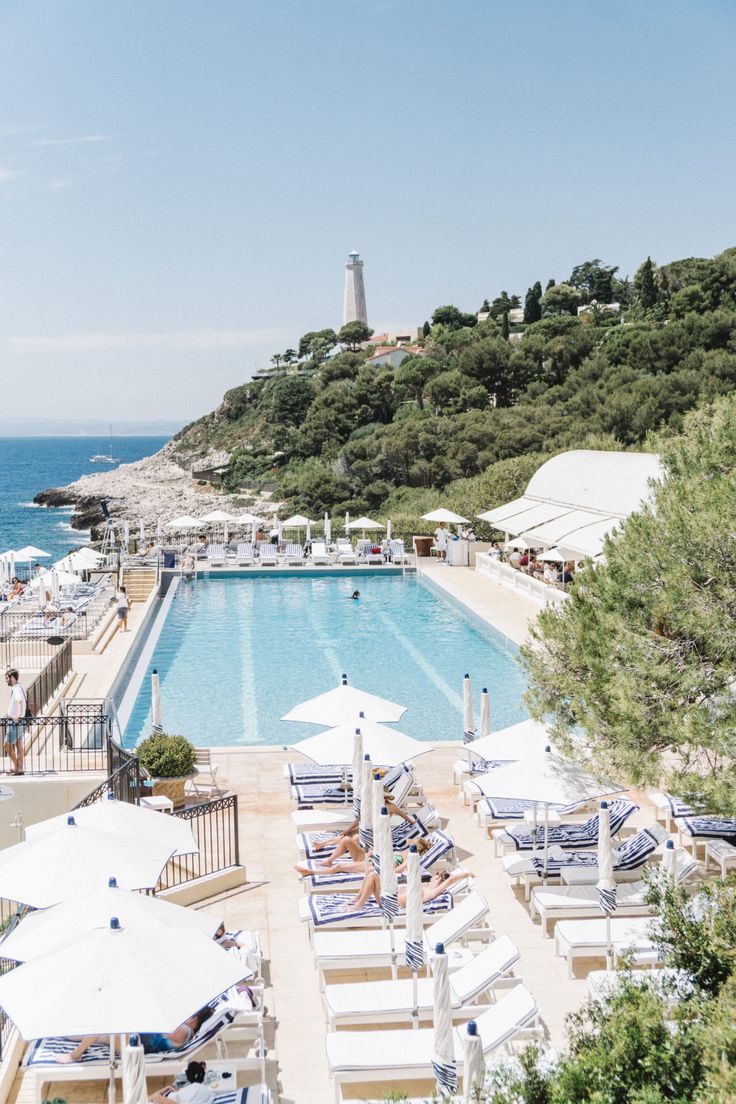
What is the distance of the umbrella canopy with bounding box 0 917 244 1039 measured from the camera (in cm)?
559

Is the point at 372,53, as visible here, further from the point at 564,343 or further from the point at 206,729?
the point at 564,343

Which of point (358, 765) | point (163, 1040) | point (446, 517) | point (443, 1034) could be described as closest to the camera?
point (443, 1034)

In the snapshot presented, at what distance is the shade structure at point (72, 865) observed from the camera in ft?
24.8

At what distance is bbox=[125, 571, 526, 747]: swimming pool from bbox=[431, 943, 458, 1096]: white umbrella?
9.37 meters

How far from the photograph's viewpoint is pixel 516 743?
1022 cm

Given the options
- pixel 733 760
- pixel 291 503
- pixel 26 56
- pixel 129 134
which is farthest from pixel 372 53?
pixel 291 503

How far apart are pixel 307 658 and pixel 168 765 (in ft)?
29.7

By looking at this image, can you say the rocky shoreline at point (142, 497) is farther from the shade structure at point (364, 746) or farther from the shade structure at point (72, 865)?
the shade structure at point (72, 865)

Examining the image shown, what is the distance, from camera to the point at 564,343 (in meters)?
62.7

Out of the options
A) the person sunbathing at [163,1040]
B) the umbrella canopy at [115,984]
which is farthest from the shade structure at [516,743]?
the umbrella canopy at [115,984]

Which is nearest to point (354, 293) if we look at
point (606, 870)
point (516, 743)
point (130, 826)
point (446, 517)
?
point (446, 517)

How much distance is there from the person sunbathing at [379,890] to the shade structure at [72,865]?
5.87 ft

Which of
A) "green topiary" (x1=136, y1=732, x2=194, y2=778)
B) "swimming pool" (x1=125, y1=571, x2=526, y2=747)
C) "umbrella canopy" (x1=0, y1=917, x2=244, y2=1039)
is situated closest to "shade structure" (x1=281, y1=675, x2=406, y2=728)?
"green topiary" (x1=136, y1=732, x2=194, y2=778)

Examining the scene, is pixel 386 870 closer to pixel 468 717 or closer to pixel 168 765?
pixel 168 765
